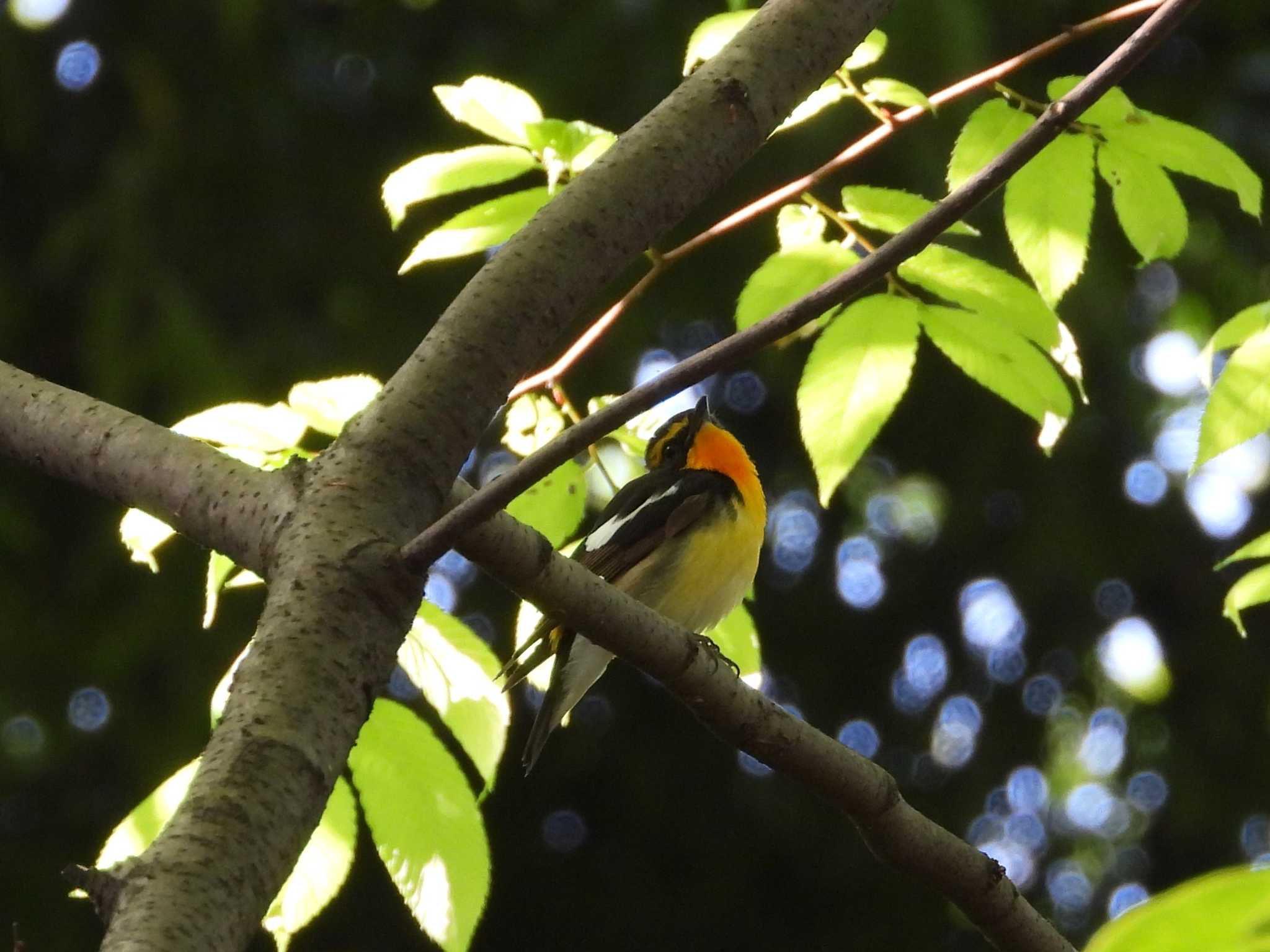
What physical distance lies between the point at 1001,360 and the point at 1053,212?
0.71ft

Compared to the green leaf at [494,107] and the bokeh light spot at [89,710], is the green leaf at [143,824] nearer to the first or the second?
the green leaf at [494,107]

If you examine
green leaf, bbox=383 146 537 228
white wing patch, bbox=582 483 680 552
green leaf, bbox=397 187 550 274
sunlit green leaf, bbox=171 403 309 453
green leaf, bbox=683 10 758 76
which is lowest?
sunlit green leaf, bbox=171 403 309 453

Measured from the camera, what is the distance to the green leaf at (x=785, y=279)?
77.7 inches

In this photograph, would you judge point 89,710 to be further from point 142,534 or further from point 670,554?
point 142,534

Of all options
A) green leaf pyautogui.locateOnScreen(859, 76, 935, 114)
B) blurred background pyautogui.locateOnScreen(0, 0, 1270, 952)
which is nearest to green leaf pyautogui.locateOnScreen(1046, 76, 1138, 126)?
green leaf pyautogui.locateOnScreen(859, 76, 935, 114)

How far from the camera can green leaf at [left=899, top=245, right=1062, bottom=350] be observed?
1996 millimetres

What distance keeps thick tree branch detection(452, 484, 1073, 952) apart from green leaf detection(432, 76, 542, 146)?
0.79 metres

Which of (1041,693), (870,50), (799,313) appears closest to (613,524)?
(870,50)

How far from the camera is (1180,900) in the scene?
53cm

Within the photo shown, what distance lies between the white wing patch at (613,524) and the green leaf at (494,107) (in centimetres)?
149

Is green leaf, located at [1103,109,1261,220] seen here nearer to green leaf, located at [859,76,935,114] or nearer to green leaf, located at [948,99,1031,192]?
green leaf, located at [948,99,1031,192]

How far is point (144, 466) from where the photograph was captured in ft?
4.75

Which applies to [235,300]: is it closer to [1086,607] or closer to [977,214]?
[977,214]

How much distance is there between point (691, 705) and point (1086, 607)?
505 centimetres
